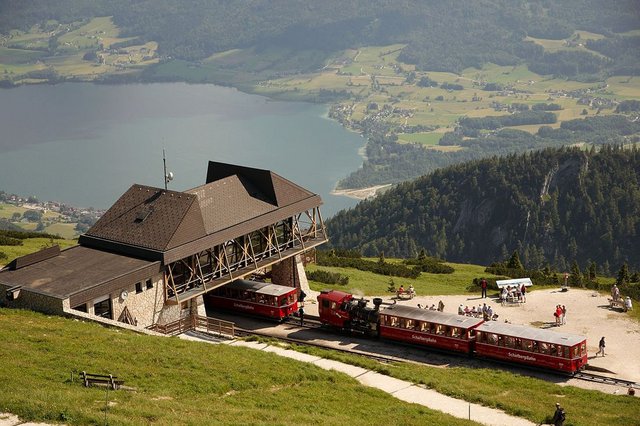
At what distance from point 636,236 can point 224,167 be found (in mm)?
125251

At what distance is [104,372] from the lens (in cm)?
3984

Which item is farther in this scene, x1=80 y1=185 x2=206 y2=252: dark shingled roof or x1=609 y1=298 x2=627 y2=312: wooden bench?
x1=609 y1=298 x2=627 y2=312: wooden bench

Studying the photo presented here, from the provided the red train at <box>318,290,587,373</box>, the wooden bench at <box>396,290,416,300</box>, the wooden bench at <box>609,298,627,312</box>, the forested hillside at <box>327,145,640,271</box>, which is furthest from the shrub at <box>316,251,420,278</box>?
the forested hillside at <box>327,145,640,271</box>

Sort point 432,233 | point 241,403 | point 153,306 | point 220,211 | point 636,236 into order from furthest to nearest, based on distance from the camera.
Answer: point 432,233 < point 636,236 < point 220,211 < point 153,306 < point 241,403

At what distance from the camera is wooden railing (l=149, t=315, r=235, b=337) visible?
180 feet

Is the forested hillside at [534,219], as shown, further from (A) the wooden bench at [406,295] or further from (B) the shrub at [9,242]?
(B) the shrub at [9,242]

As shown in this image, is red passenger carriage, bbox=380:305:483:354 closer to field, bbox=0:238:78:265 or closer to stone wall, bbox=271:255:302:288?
stone wall, bbox=271:255:302:288

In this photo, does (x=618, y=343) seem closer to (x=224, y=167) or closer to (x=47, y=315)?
(x=224, y=167)

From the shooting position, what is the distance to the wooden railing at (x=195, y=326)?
54812 millimetres

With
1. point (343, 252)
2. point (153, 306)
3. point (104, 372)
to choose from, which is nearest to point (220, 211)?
point (153, 306)

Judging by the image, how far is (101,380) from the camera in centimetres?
3803

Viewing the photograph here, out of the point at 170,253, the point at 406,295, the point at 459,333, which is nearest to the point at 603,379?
the point at 459,333

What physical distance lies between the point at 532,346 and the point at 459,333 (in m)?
4.42

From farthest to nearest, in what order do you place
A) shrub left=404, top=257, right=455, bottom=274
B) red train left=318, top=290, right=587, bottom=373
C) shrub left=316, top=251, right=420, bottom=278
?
shrub left=404, top=257, right=455, bottom=274, shrub left=316, top=251, right=420, bottom=278, red train left=318, top=290, right=587, bottom=373
